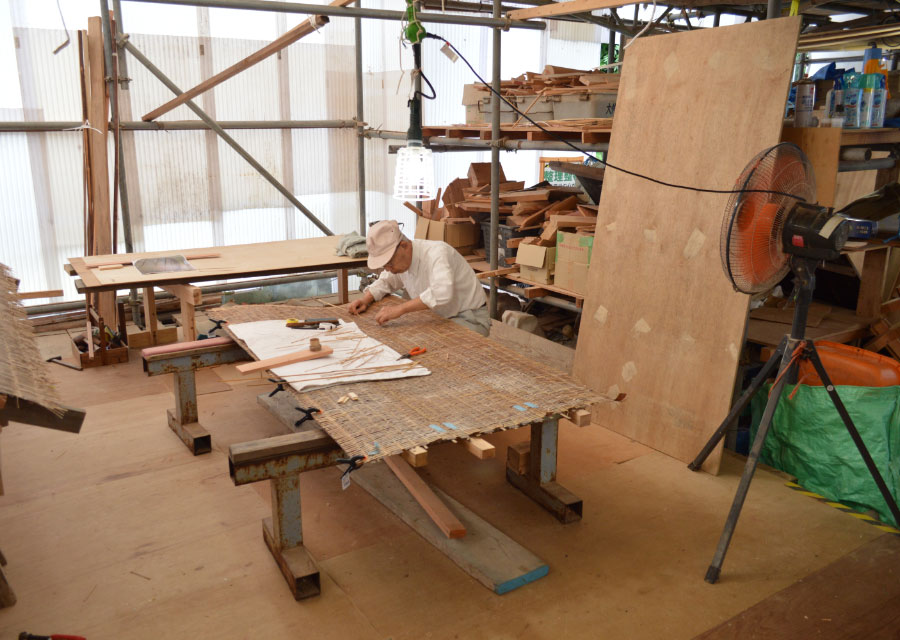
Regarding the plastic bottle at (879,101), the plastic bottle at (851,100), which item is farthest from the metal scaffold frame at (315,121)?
the plastic bottle at (879,101)

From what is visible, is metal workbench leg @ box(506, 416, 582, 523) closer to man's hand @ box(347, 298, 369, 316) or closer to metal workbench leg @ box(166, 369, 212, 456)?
man's hand @ box(347, 298, 369, 316)

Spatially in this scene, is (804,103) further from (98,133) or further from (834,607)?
(98,133)

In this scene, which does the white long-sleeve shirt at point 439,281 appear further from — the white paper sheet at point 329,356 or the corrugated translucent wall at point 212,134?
the corrugated translucent wall at point 212,134

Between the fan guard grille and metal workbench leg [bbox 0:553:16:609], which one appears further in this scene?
the fan guard grille

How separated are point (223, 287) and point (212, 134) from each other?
1538 mm

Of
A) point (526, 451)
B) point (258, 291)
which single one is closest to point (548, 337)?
point (526, 451)

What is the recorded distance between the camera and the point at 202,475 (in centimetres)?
397

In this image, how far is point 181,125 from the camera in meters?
6.47

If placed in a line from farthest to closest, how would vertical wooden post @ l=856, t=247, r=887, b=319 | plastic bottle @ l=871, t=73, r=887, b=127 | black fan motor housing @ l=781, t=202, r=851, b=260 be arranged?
vertical wooden post @ l=856, t=247, r=887, b=319
plastic bottle @ l=871, t=73, r=887, b=127
black fan motor housing @ l=781, t=202, r=851, b=260

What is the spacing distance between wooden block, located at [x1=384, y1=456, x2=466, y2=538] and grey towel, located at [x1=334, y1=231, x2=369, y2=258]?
2345mm

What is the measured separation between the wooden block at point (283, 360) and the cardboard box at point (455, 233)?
9.67ft

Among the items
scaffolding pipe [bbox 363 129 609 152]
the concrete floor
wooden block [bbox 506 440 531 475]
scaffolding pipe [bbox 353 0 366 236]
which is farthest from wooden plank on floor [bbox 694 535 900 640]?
scaffolding pipe [bbox 353 0 366 236]

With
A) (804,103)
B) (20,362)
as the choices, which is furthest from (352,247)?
(804,103)

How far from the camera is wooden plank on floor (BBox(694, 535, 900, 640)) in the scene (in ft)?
9.11
